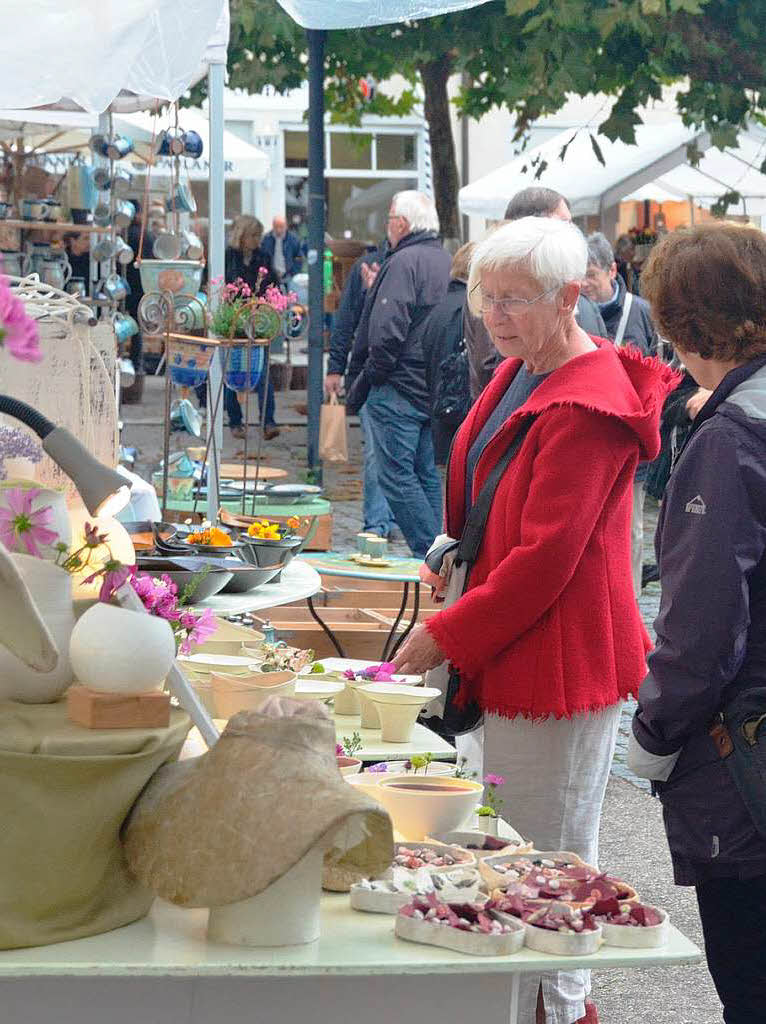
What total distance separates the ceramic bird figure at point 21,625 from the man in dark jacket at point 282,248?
1572cm

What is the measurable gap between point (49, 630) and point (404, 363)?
6.39m

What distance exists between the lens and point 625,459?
2.96m

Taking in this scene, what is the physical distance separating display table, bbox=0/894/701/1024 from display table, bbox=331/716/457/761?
0.82 m

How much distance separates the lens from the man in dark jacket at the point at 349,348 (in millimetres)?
8898

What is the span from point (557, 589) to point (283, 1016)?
3.87ft

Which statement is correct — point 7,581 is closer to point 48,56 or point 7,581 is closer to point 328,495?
point 48,56

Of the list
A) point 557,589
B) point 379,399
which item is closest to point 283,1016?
point 557,589

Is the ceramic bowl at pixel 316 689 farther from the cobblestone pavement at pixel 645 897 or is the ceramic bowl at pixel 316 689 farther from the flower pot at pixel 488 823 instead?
the flower pot at pixel 488 823

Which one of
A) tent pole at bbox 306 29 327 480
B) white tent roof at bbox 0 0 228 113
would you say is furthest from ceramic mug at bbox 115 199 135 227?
white tent roof at bbox 0 0 228 113

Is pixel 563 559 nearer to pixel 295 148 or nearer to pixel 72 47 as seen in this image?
pixel 72 47

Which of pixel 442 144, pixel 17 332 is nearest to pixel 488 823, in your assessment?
pixel 17 332

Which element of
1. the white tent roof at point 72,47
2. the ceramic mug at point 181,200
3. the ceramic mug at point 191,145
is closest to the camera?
the white tent roof at point 72,47

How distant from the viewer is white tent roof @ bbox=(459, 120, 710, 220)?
43.2 feet

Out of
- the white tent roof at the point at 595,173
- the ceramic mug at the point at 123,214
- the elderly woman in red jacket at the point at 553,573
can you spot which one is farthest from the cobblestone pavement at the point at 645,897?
the white tent roof at the point at 595,173
